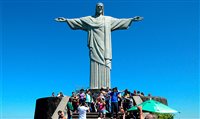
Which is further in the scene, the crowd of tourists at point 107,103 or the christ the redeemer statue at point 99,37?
the christ the redeemer statue at point 99,37

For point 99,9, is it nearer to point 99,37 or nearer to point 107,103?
point 99,37

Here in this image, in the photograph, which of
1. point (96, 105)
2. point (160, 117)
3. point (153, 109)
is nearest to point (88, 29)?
point (96, 105)

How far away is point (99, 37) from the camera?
2542 centimetres

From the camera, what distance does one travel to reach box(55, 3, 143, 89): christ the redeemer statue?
989 inches

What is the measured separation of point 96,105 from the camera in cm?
1884

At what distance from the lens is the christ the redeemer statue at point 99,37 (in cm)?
2511

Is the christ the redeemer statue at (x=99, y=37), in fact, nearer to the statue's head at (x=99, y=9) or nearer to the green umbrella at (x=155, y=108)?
the statue's head at (x=99, y=9)

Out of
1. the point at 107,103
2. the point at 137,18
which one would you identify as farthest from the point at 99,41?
the point at 107,103

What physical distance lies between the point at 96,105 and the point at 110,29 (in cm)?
829

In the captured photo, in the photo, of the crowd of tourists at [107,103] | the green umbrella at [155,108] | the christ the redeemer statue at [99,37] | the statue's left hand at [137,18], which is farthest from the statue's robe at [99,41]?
the green umbrella at [155,108]

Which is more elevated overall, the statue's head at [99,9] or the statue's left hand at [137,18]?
the statue's head at [99,9]

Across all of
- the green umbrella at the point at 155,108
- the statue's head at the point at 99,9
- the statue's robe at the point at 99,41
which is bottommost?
the green umbrella at the point at 155,108

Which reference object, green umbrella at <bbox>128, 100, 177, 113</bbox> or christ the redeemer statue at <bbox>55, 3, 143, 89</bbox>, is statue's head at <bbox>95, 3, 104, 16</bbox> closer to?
christ the redeemer statue at <bbox>55, 3, 143, 89</bbox>

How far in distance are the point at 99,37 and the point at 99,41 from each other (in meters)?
0.30
